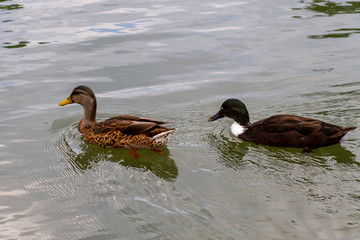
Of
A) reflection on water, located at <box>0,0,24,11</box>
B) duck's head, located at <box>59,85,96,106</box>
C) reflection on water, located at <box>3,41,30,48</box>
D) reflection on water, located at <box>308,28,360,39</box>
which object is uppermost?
reflection on water, located at <box>0,0,24,11</box>

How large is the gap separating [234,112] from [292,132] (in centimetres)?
117

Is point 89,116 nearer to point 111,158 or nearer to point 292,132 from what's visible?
point 111,158

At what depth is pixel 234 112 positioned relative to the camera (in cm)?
928

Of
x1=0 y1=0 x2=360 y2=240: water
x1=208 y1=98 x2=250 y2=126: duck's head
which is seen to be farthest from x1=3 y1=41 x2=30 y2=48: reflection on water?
x1=208 y1=98 x2=250 y2=126: duck's head

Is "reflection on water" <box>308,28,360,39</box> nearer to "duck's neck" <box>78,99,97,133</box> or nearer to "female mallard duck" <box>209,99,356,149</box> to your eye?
"female mallard duck" <box>209,99,356,149</box>

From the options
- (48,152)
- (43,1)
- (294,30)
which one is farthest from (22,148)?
(43,1)

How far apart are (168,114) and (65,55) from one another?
437 centimetres

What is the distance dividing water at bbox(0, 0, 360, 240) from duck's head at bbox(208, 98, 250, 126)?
273 mm

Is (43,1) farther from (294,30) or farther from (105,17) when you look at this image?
(294,30)

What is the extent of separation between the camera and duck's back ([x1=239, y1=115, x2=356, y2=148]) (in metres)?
8.28

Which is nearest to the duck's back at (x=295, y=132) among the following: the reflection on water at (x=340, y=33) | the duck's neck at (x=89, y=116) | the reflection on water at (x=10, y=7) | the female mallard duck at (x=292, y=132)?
the female mallard duck at (x=292, y=132)

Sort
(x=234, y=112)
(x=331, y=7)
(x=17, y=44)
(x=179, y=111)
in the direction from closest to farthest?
(x=234, y=112) → (x=179, y=111) → (x=17, y=44) → (x=331, y=7)

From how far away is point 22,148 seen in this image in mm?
8977

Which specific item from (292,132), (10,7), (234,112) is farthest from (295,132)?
(10,7)
